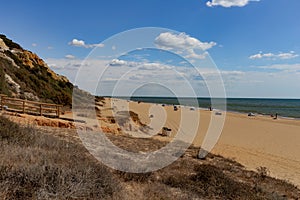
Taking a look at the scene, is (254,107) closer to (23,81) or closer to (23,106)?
(23,81)

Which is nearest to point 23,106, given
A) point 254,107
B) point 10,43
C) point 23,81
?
point 23,81

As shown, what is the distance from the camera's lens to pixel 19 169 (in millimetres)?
4629

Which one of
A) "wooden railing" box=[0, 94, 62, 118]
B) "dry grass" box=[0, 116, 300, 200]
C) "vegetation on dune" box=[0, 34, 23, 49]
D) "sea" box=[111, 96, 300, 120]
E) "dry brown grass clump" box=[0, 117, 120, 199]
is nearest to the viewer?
"dry brown grass clump" box=[0, 117, 120, 199]

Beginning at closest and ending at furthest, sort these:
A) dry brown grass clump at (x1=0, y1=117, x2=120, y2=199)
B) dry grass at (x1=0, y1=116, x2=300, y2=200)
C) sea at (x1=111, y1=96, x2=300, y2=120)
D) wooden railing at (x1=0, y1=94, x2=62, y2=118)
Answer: dry brown grass clump at (x1=0, y1=117, x2=120, y2=199), dry grass at (x1=0, y1=116, x2=300, y2=200), wooden railing at (x1=0, y1=94, x2=62, y2=118), sea at (x1=111, y1=96, x2=300, y2=120)

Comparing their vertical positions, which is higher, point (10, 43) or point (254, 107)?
point (10, 43)

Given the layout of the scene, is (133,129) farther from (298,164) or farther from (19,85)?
(19,85)

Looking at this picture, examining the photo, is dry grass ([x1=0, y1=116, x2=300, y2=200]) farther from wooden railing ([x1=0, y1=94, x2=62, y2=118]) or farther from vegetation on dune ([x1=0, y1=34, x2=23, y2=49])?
vegetation on dune ([x1=0, y1=34, x2=23, y2=49])

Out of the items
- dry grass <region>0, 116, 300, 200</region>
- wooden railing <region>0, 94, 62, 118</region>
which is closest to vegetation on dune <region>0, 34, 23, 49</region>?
wooden railing <region>0, 94, 62, 118</region>

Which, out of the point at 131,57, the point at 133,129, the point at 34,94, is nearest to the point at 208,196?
the point at 131,57

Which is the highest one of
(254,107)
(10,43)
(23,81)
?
(10,43)

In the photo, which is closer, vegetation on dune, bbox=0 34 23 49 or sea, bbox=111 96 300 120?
sea, bbox=111 96 300 120

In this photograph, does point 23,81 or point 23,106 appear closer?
point 23,106

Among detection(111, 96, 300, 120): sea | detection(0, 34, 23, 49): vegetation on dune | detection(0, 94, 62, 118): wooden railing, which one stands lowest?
detection(111, 96, 300, 120): sea

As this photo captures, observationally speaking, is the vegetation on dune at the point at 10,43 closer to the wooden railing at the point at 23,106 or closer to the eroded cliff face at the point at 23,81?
the eroded cliff face at the point at 23,81
